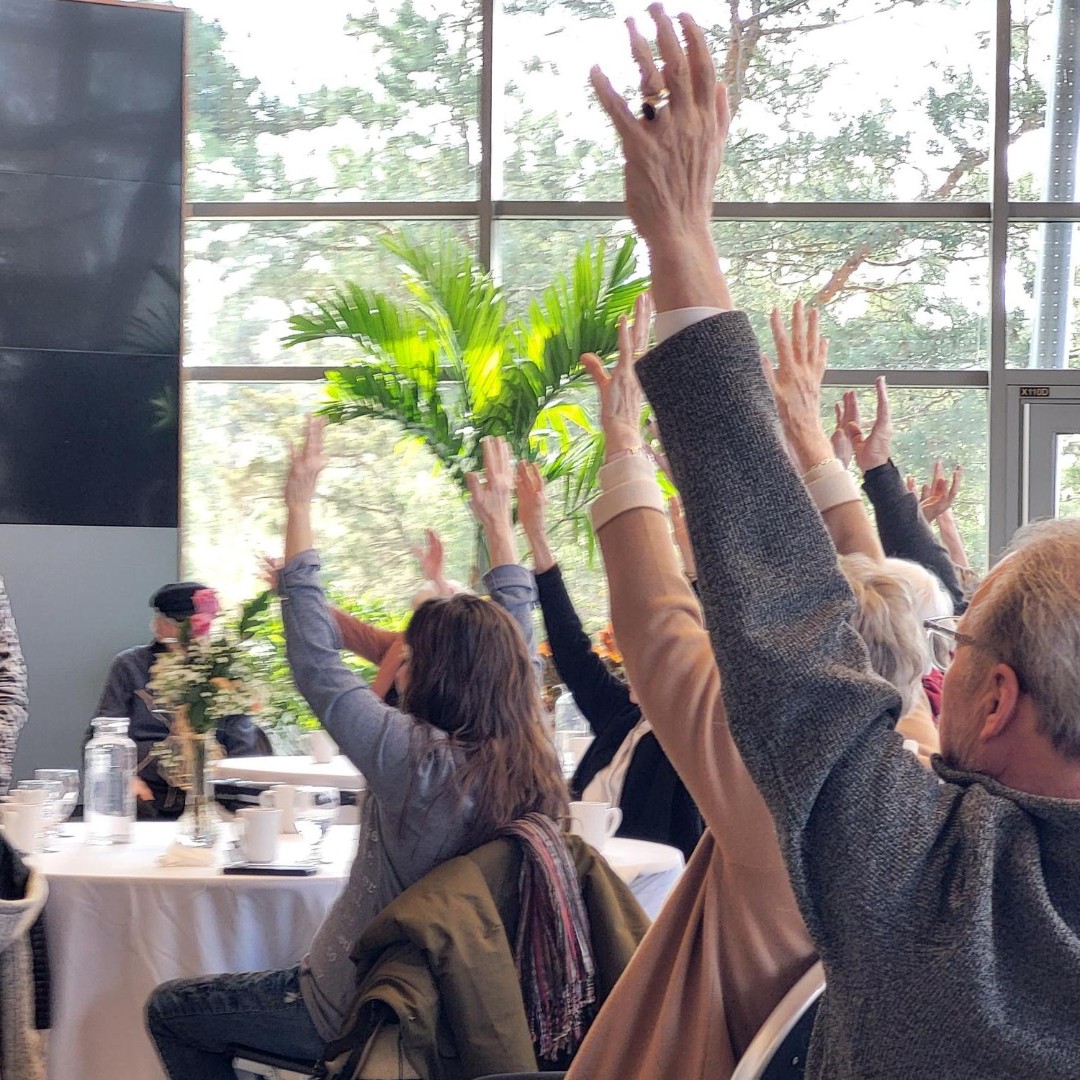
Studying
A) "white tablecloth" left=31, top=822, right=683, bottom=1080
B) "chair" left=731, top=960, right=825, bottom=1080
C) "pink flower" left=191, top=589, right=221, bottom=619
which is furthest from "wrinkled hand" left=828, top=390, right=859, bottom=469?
"chair" left=731, top=960, right=825, bottom=1080

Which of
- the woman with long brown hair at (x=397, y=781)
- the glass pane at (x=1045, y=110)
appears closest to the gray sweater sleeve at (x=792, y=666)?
the woman with long brown hair at (x=397, y=781)

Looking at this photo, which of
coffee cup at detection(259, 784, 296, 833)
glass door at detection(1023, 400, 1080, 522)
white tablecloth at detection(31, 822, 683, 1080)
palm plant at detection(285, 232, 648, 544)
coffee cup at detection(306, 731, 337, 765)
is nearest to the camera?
white tablecloth at detection(31, 822, 683, 1080)

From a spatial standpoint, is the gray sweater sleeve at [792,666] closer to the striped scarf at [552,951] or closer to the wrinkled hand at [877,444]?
the striped scarf at [552,951]

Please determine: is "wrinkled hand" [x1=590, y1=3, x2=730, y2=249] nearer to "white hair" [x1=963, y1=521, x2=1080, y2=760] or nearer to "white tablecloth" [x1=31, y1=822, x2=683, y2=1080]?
"white hair" [x1=963, y1=521, x2=1080, y2=760]

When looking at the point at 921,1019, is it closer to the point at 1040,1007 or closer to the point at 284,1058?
the point at 1040,1007

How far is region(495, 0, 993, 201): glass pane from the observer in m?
7.93

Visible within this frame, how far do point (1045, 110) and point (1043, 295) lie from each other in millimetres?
1032

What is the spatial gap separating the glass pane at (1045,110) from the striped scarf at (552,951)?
6.54m

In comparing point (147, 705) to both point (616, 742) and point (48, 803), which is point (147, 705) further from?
point (616, 742)

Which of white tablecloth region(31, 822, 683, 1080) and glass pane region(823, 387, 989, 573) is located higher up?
glass pane region(823, 387, 989, 573)

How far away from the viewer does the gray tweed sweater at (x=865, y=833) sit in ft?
2.98

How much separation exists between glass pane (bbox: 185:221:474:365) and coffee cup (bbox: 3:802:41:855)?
4.96 m

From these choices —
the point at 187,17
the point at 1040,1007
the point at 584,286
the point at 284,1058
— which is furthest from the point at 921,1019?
the point at 187,17

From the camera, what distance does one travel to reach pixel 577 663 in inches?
137
